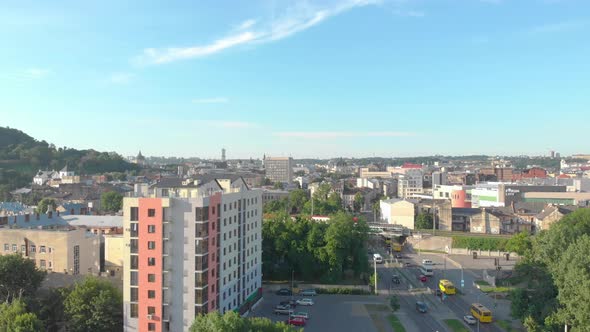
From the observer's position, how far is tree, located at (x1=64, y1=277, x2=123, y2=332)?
3006 cm

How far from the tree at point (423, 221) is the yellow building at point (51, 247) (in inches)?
1929

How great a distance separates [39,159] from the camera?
16100 cm

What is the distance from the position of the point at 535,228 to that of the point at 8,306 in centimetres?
6618

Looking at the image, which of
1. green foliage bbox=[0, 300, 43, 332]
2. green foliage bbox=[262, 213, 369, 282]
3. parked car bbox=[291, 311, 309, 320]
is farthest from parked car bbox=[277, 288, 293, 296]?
green foliage bbox=[0, 300, 43, 332]

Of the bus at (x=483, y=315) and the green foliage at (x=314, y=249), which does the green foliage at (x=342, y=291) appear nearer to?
the green foliage at (x=314, y=249)

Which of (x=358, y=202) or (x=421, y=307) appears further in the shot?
(x=358, y=202)

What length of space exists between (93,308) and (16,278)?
256 inches

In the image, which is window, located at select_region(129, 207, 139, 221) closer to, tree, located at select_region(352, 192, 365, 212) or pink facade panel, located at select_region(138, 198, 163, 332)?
pink facade panel, located at select_region(138, 198, 163, 332)

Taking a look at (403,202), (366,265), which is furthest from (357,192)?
(366,265)

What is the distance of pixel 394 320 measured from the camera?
3594cm

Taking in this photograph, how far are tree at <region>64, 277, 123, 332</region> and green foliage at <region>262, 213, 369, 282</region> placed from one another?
1760cm

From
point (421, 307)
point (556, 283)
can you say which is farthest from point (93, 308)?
point (556, 283)

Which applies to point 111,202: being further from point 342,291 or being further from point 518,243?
point 518,243

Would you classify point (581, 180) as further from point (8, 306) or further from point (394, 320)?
point (8, 306)
